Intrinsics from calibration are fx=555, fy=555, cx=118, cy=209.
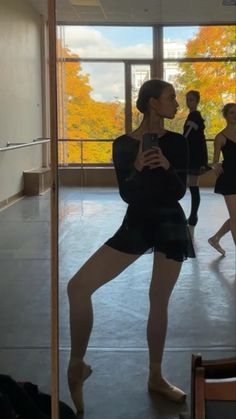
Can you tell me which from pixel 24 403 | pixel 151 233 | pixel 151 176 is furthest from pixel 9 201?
pixel 24 403

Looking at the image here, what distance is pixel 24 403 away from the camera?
7.02 ft

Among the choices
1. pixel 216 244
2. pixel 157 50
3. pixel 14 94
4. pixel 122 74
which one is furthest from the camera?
pixel 14 94

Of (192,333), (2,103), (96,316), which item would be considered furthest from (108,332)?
(2,103)

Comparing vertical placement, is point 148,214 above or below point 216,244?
above

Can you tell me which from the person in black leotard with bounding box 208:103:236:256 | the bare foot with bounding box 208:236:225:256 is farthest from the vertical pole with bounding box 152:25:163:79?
the bare foot with bounding box 208:236:225:256

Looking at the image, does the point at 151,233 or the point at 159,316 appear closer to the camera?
the point at 151,233

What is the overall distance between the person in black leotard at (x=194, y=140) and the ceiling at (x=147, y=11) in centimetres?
43

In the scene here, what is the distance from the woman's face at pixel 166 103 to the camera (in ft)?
7.73

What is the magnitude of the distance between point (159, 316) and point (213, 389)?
1.12 m

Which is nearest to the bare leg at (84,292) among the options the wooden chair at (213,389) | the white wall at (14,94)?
the wooden chair at (213,389)

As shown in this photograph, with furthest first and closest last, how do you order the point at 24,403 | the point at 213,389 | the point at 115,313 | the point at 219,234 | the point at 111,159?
1. the point at 219,234
2. the point at 115,313
3. the point at 111,159
4. the point at 24,403
5. the point at 213,389

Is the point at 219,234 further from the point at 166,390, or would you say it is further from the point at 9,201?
the point at 9,201

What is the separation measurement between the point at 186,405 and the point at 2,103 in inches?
162

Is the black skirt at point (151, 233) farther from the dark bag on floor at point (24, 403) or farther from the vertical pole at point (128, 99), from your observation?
the dark bag on floor at point (24, 403)
